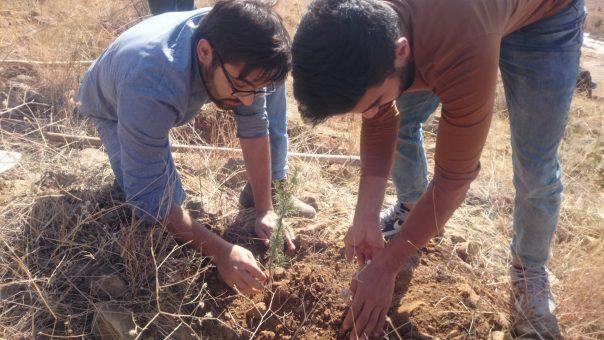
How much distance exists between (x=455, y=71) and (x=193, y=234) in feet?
3.93

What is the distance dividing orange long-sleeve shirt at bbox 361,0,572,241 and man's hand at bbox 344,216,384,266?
1.00 ft

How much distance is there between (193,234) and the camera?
2.05 metres

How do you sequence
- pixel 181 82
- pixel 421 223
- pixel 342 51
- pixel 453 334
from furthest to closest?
pixel 453 334 → pixel 181 82 → pixel 421 223 → pixel 342 51

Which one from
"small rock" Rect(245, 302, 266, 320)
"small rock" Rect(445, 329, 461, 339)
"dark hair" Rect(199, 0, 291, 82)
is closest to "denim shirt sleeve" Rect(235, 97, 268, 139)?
"dark hair" Rect(199, 0, 291, 82)

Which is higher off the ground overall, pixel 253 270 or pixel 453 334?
pixel 253 270

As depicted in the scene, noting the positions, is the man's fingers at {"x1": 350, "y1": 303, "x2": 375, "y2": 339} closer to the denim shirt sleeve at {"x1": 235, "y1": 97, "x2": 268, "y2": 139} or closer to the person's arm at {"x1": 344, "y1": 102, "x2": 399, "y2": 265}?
the person's arm at {"x1": 344, "y1": 102, "x2": 399, "y2": 265}

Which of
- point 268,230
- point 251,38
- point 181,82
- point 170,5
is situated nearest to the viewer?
point 251,38

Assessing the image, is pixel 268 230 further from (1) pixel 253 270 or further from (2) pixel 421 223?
(2) pixel 421 223

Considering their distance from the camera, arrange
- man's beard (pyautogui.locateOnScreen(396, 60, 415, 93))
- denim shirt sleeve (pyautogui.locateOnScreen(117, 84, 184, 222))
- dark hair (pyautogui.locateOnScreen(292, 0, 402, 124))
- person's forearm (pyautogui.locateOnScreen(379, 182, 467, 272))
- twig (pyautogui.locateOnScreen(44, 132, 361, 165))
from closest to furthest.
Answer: dark hair (pyautogui.locateOnScreen(292, 0, 402, 124))
man's beard (pyautogui.locateOnScreen(396, 60, 415, 93))
person's forearm (pyautogui.locateOnScreen(379, 182, 467, 272))
denim shirt sleeve (pyautogui.locateOnScreen(117, 84, 184, 222))
twig (pyautogui.locateOnScreen(44, 132, 361, 165))

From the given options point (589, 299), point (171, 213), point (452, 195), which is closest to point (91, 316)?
point (171, 213)

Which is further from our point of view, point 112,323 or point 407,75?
point 112,323

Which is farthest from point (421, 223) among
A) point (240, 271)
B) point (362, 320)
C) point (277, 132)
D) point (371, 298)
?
point (277, 132)

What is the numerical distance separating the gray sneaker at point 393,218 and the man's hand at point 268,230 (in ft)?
1.80

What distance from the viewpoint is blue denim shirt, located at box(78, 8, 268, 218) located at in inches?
71.7
